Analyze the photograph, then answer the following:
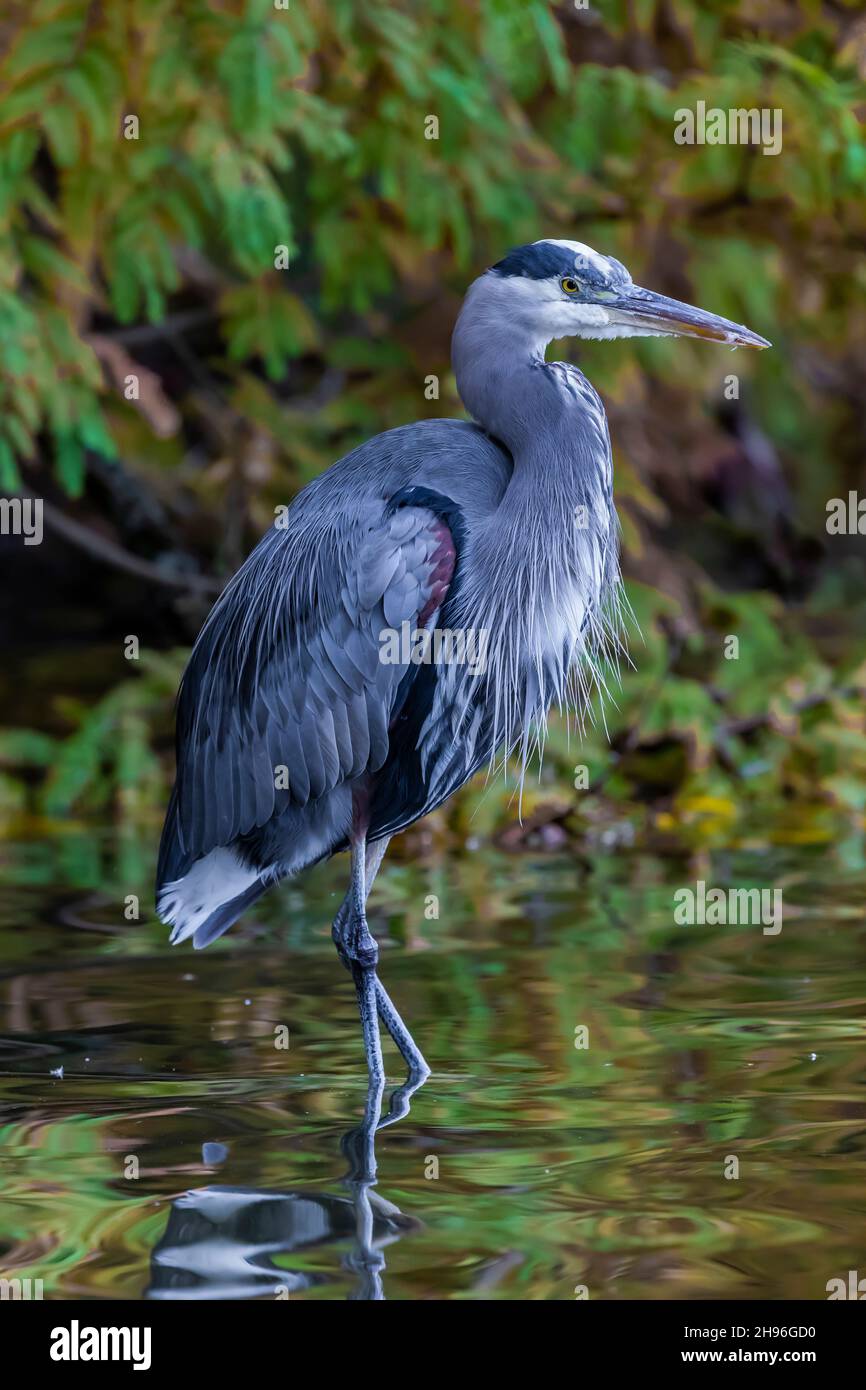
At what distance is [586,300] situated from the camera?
267 inches

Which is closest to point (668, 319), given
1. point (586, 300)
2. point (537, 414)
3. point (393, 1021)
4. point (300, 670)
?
point (586, 300)

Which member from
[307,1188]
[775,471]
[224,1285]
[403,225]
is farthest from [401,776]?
[775,471]

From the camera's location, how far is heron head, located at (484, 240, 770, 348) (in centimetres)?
675

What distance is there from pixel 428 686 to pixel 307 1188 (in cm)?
185

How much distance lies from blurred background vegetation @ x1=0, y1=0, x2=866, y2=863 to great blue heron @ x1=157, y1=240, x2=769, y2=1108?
2985mm

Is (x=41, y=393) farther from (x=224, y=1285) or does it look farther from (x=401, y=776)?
(x=224, y=1285)

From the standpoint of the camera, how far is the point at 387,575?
6.55 m

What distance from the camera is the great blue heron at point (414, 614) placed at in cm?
667

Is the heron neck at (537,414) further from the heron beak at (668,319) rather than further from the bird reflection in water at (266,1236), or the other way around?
the bird reflection in water at (266,1236)

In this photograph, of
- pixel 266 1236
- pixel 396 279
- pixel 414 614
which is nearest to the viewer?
pixel 266 1236

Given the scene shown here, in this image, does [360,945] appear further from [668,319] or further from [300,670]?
[668,319]

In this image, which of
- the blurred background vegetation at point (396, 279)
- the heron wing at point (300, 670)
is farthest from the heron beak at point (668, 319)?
the blurred background vegetation at point (396, 279)

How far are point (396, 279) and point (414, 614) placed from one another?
675 centimetres

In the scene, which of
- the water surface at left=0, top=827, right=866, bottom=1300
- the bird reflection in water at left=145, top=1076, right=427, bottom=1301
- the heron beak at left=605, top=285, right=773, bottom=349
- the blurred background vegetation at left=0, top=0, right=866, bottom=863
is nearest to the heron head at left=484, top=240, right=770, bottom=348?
the heron beak at left=605, top=285, right=773, bottom=349
